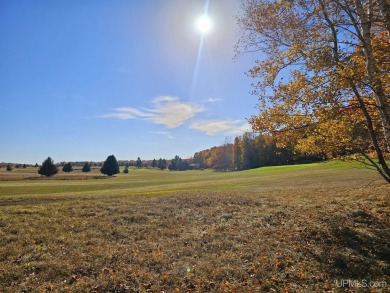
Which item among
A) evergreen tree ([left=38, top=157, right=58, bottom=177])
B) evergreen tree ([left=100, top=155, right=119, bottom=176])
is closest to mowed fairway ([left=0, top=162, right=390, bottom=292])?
evergreen tree ([left=38, top=157, right=58, bottom=177])

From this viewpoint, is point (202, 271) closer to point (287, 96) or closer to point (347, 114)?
point (287, 96)

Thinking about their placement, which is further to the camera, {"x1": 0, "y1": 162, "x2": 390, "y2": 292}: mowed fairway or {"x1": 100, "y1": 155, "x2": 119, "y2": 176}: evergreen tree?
{"x1": 100, "y1": 155, "x2": 119, "y2": 176}: evergreen tree

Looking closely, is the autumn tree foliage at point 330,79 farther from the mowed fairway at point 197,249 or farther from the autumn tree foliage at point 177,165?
the autumn tree foliage at point 177,165

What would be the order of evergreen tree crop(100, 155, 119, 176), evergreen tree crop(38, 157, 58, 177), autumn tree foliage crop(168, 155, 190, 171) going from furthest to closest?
autumn tree foliage crop(168, 155, 190, 171) < evergreen tree crop(100, 155, 119, 176) < evergreen tree crop(38, 157, 58, 177)

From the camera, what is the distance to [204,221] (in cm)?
1223

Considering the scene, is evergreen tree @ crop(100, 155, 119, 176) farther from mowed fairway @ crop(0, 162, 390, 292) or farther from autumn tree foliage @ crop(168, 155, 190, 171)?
autumn tree foliage @ crop(168, 155, 190, 171)

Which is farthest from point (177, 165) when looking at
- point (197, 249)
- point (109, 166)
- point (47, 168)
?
point (197, 249)

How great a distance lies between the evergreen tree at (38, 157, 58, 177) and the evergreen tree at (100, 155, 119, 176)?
51.0 feet

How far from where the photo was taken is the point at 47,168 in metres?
68.4

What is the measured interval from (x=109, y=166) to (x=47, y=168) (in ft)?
60.3

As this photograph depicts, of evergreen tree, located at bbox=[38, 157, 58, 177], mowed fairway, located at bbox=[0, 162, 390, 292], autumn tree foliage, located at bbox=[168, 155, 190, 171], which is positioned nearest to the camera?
mowed fairway, located at bbox=[0, 162, 390, 292]

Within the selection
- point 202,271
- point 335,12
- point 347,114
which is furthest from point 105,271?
point 335,12

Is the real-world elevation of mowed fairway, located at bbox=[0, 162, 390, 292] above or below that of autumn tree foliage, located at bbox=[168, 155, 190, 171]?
below

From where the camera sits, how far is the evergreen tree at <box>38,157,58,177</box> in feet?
223
